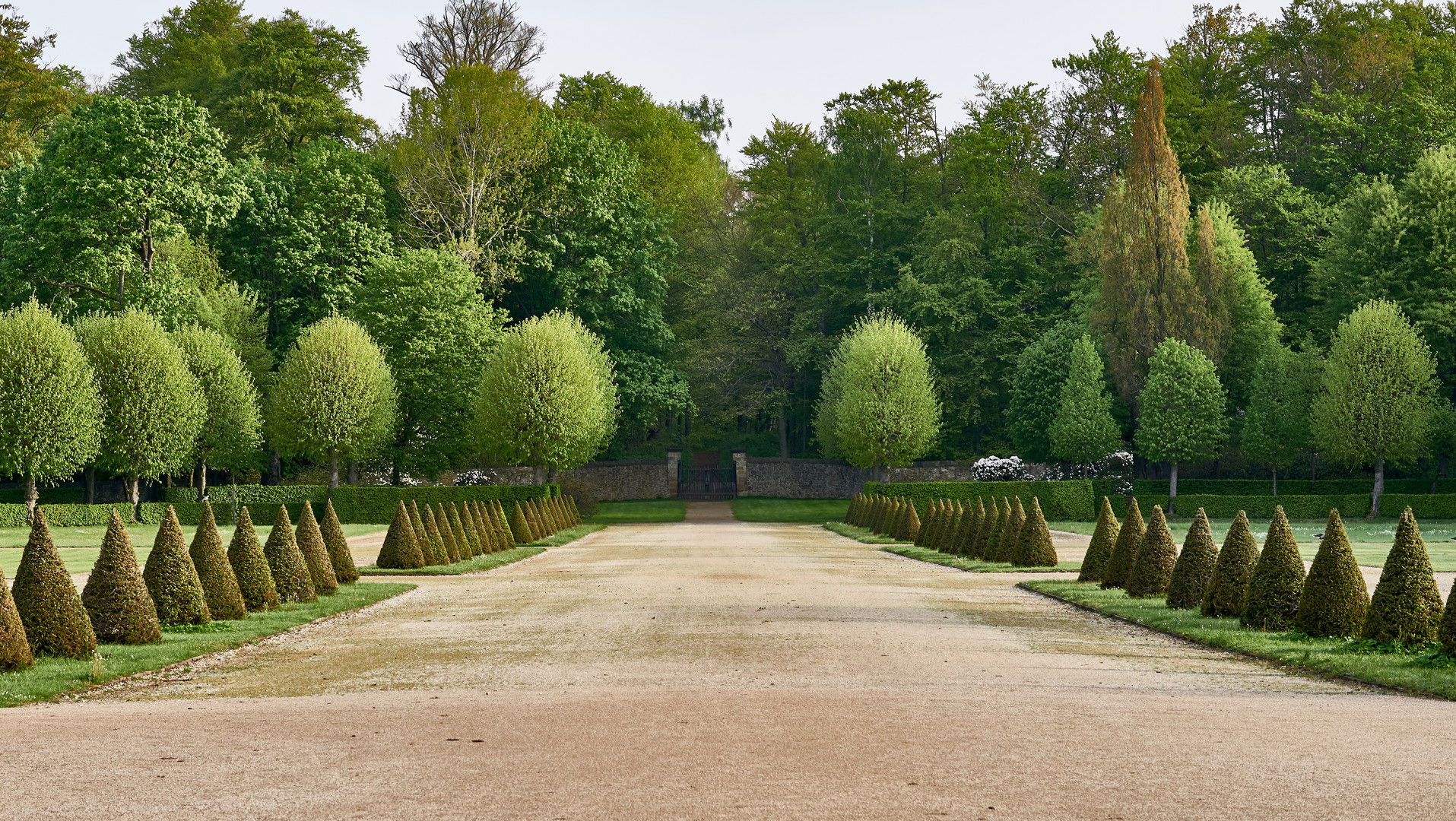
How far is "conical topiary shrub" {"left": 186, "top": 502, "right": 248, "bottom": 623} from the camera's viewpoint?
15453 millimetres

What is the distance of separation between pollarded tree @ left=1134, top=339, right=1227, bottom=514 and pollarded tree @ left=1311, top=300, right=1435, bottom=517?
13.8 feet

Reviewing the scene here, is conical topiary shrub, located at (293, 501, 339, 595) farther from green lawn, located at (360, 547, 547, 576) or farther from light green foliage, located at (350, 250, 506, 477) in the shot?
light green foliage, located at (350, 250, 506, 477)

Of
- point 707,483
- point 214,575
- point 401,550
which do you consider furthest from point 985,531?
point 707,483

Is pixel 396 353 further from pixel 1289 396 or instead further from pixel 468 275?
pixel 1289 396

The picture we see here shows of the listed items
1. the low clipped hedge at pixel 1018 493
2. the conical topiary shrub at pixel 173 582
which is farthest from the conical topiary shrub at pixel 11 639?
the low clipped hedge at pixel 1018 493

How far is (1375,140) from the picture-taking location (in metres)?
58.2

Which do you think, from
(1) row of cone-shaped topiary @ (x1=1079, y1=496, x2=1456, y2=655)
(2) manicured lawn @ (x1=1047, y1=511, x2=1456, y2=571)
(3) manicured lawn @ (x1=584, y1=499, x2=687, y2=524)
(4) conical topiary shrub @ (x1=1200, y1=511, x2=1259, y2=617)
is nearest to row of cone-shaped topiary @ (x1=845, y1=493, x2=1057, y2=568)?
(2) manicured lawn @ (x1=1047, y1=511, x2=1456, y2=571)

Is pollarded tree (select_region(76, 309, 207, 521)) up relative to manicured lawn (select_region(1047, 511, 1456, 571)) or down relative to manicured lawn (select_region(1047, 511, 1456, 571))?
up

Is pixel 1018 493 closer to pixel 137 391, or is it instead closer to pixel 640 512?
pixel 640 512

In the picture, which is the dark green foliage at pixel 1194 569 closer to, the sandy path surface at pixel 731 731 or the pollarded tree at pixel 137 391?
the sandy path surface at pixel 731 731

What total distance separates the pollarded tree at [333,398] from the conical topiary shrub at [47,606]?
1564 inches

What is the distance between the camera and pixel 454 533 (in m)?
27.5

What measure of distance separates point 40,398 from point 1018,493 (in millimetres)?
35885

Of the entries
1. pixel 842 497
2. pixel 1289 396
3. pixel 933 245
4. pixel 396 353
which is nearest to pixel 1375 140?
pixel 1289 396
